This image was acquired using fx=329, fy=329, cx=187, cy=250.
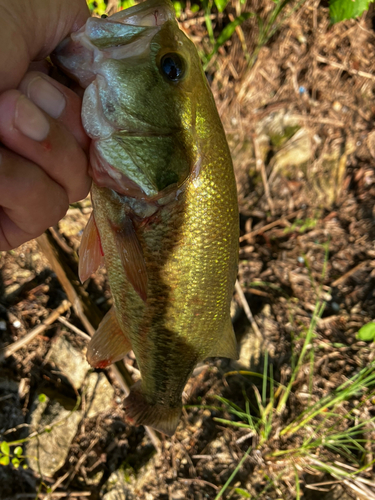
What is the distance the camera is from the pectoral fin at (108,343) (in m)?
1.79

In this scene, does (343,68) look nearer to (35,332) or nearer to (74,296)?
(74,296)

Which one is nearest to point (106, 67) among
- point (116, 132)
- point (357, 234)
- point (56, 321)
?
point (116, 132)

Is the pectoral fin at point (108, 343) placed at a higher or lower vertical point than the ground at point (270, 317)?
higher

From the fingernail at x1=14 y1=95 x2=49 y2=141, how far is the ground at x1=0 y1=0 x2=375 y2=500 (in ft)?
6.11

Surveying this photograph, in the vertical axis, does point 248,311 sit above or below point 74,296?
below

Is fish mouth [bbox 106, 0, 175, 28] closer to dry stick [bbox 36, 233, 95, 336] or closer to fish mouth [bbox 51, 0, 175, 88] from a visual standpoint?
fish mouth [bbox 51, 0, 175, 88]

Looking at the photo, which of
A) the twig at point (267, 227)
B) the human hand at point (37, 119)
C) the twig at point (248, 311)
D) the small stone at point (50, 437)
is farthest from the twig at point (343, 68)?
the small stone at point (50, 437)

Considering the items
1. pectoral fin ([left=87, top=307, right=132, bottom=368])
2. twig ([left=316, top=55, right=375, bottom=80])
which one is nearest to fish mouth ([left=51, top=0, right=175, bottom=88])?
pectoral fin ([left=87, top=307, right=132, bottom=368])

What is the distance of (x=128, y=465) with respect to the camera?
2.73m

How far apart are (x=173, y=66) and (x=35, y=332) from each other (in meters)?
2.40

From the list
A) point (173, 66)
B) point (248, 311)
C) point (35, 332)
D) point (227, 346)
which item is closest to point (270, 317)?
point (248, 311)

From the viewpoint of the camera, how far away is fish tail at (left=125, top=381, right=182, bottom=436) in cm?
185

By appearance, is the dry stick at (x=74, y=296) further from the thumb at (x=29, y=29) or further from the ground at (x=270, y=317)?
the thumb at (x=29, y=29)

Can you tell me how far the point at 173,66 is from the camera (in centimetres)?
124
